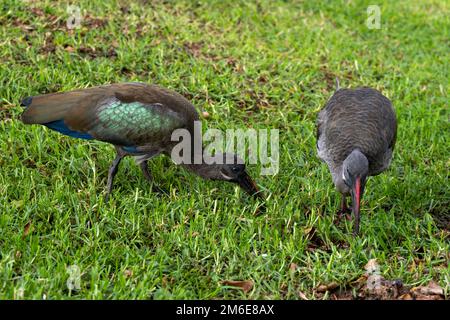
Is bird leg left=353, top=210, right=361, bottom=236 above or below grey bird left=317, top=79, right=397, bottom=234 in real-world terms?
below

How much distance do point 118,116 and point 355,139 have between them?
1.83m

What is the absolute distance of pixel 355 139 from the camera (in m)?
5.24

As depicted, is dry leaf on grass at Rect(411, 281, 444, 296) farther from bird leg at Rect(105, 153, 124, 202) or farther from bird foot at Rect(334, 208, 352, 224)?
bird leg at Rect(105, 153, 124, 202)

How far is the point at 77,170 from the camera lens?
5.52 metres

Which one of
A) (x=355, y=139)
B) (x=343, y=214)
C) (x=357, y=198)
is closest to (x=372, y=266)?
(x=357, y=198)

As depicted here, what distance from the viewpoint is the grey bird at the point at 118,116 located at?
515cm

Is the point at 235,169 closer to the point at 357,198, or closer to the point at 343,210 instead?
the point at 343,210

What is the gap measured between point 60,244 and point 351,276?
1939 mm

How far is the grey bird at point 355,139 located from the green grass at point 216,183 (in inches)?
11.6

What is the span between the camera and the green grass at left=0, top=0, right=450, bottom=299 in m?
4.45

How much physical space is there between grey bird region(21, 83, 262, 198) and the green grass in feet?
1.20

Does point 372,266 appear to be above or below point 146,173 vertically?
below

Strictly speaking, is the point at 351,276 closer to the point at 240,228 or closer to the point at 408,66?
the point at 240,228

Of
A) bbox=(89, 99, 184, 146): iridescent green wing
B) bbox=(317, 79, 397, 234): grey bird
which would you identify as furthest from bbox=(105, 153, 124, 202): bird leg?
bbox=(317, 79, 397, 234): grey bird
